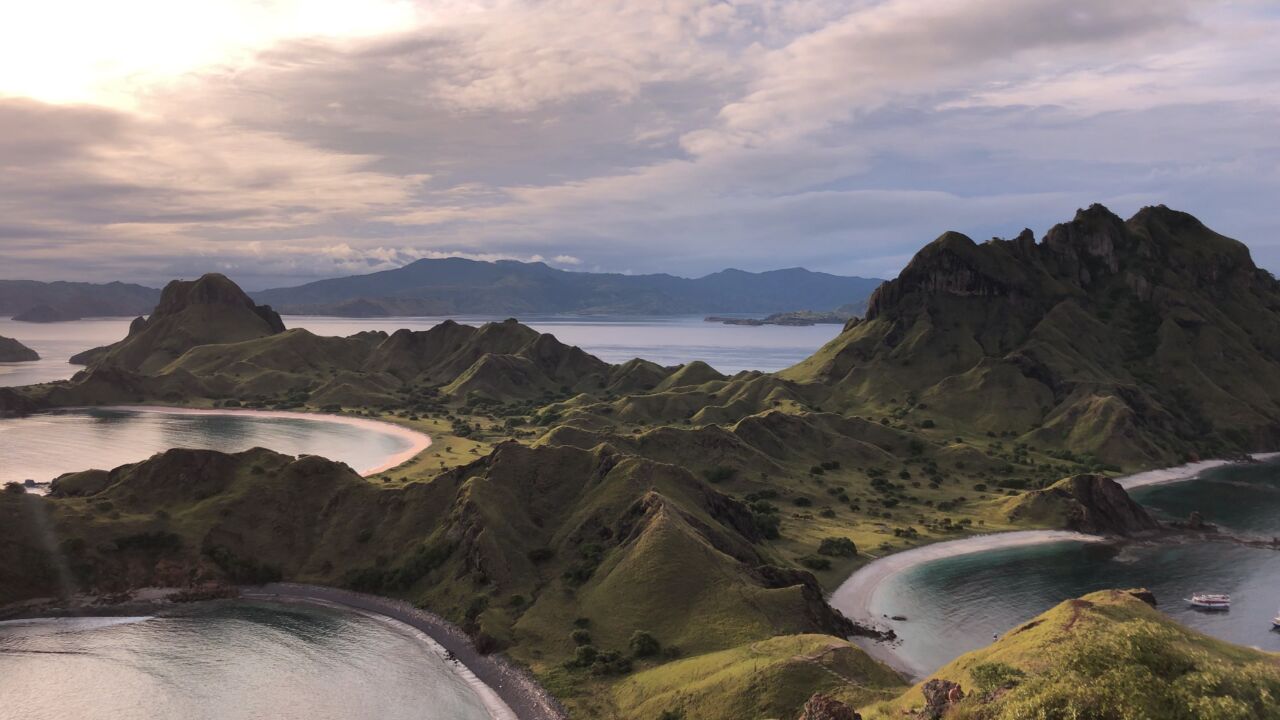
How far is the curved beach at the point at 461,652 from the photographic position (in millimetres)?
99750

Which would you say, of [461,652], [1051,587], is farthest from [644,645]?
[1051,587]

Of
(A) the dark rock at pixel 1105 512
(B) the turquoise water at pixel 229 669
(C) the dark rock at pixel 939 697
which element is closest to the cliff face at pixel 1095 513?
(A) the dark rock at pixel 1105 512

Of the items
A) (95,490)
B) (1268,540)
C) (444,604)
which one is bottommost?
(1268,540)

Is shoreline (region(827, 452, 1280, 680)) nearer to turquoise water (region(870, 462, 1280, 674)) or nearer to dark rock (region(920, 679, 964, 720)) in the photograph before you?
turquoise water (region(870, 462, 1280, 674))

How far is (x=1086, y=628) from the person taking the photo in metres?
80.2

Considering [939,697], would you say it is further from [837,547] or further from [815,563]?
[837,547]

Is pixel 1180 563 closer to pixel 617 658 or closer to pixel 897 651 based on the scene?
pixel 897 651

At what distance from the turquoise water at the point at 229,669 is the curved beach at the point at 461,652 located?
1885mm

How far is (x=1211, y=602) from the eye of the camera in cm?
14488

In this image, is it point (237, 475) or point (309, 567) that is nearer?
point (309, 567)

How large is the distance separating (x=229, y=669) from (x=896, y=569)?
124596mm

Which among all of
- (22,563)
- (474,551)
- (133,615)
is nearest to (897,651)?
(474,551)

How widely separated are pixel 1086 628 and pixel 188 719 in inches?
4332

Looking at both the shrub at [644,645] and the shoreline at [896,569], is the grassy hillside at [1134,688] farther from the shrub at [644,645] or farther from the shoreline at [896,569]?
the shoreline at [896,569]
